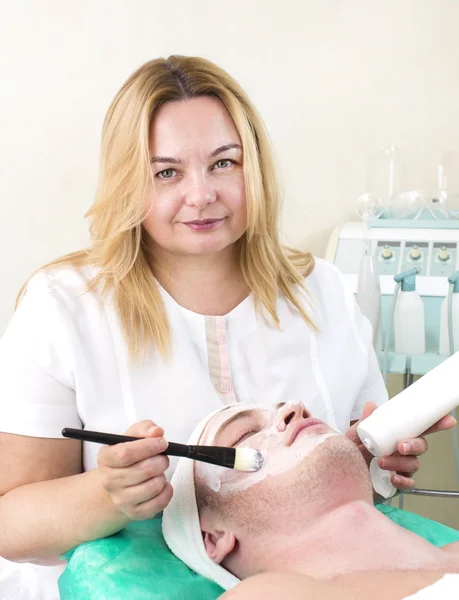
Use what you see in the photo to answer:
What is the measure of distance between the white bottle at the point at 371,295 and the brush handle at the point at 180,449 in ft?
3.41

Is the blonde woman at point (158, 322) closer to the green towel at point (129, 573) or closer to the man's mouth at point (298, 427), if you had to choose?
the green towel at point (129, 573)

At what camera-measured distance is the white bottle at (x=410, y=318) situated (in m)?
2.03

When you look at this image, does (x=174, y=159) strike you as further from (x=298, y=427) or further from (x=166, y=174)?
(x=298, y=427)

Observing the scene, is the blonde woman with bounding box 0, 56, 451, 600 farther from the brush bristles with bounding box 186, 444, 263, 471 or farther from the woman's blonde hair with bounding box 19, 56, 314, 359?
the brush bristles with bounding box 186, 444, 263, 471

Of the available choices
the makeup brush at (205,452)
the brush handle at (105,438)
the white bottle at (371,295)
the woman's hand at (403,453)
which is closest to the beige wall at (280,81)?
the white bottle at (371,295)

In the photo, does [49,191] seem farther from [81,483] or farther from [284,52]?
[81,483]

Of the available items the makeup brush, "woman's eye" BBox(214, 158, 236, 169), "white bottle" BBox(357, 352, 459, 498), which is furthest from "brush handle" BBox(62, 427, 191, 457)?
"woman's eye" BBox(214, 158, 236, 169)

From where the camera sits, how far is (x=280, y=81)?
2.49m

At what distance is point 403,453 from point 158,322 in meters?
0.49

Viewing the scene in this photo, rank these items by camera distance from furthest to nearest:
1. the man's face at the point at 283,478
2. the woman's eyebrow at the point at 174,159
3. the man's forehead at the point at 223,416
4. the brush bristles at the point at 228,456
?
the woman's eyebrow at the point at 174,159
the man's forehead at the point at 223,416
the man's face at the point at 283,478
the brush bristles at the point at 228,456

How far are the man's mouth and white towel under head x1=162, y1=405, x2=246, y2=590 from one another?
0.15 m

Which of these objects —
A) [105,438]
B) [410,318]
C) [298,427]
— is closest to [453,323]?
[410,318]

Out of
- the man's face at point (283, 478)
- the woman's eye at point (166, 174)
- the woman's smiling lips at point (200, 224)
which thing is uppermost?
the woman's eye at point (166, 174)

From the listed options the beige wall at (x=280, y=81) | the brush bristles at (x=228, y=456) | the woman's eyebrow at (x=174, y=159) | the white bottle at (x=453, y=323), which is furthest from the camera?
the beige wall at (x=280, y=81)
